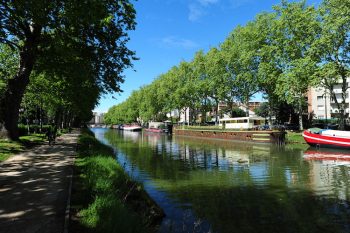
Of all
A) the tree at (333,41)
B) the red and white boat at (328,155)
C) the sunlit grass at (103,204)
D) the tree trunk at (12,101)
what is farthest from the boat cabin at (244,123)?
the sunlit grass at (103,204)

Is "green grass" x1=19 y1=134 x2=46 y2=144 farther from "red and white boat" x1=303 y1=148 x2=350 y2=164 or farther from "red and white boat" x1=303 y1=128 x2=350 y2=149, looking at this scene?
"red and white boat" x1=303 y1=128 x2=350 y2=149

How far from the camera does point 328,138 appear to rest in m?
37.4

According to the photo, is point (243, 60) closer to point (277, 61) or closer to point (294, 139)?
point (277, 61)

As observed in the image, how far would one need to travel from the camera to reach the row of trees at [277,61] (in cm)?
4306

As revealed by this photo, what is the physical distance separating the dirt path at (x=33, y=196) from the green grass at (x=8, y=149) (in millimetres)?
2571

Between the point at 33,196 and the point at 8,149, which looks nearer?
the point at 33,196

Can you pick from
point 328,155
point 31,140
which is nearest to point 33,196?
point 31,140

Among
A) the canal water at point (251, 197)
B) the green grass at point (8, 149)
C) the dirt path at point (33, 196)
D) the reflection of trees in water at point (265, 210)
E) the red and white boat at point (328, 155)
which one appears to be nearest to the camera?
the dirt path at point (33, 196)

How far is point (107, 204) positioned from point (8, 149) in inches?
628

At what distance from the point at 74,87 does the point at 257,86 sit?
41.6 m

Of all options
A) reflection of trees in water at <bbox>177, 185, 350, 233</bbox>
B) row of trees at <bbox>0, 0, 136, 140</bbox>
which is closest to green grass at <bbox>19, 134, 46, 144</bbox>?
row of trees at <bbox>0, 0, 136, 140</bbox>

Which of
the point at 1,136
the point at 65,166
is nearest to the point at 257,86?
the point at 1,136

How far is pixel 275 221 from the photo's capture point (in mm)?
11242

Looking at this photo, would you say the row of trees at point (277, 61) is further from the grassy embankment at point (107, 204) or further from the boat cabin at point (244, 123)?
the grassy embankment at point (107, 204)
